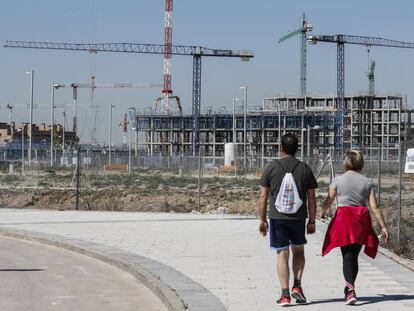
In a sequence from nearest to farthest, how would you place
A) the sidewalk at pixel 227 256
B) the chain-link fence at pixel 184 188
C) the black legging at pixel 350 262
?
1. the black legging at pixel 350 262
2. the sidewalk at pixel 227 256
3. the chain-link fence at pixel 184 188

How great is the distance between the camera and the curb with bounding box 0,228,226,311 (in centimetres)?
851

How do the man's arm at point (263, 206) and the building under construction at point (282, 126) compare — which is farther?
the building under construction at point (282, 126)

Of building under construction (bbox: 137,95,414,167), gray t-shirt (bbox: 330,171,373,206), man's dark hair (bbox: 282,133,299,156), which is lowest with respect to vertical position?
gray t-shirt (bbox: 330,171,373,206)

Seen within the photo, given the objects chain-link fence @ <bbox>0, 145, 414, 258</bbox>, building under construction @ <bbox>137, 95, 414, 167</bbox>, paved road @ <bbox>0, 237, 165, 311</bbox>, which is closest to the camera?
paved road @ <bbox>0, 237, 165, 311</bbox>

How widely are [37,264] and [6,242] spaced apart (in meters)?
3.77

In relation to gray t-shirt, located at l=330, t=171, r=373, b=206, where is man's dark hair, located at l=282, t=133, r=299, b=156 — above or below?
above

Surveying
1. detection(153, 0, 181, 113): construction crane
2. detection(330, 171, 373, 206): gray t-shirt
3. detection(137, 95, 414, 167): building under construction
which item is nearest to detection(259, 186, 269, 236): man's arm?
detection(330, 171, 373, 206): gray t-shirt

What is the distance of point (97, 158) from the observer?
248 feet

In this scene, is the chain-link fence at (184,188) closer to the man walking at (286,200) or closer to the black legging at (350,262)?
the black legging at (350,262)

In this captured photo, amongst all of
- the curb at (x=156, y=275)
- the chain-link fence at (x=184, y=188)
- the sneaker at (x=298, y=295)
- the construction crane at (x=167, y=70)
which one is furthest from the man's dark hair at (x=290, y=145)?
the construction crane at (x=167, y=70)

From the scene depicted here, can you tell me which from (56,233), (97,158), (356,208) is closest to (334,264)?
(356,208)

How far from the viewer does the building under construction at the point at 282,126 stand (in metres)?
131

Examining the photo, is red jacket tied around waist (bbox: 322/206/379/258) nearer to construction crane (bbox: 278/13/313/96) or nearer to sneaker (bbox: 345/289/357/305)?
sneaker (bbox: 345/289/357/305)

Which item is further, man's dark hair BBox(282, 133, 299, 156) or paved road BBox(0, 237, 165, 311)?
paved road BBox(0, 237, 165, 311)
